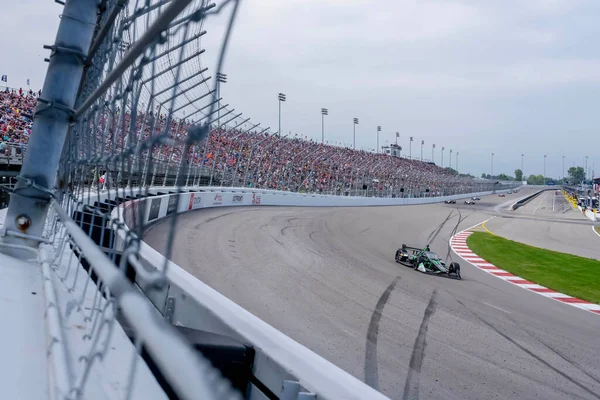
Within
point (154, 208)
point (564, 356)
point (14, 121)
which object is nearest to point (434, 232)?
point (154, 208)

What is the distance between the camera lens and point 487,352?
5059 millimetres

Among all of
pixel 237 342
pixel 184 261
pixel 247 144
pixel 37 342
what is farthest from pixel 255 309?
pixel 247 144

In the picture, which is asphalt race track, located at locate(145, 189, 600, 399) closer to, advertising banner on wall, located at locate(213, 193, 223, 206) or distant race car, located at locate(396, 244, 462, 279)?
distant race car, located at locate(396, 244, 462, 279)

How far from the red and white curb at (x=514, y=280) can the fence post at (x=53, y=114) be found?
7.82 metres

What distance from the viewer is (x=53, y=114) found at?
2.72 metres

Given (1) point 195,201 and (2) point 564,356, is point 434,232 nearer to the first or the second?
(1) point 195,201

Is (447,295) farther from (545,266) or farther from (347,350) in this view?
(545,266)

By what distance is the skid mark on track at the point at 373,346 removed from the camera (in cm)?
408

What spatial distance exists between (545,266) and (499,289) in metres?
4.15

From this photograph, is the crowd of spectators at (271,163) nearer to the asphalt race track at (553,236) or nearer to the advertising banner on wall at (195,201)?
the advertising banner on wall at (195,201)

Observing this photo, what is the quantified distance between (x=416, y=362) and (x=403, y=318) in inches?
56.3

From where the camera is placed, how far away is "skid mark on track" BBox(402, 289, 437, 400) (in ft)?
12.7

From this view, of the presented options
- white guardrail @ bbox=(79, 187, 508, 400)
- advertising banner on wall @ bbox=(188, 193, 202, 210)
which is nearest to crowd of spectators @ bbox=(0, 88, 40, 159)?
advertising banner on wall @ bbox=(188, 193, 202, 210)

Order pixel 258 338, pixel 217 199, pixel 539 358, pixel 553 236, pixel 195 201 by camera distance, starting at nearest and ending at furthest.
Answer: pixel 258 338 → pixel 539 358 → pixel 195 201 → pixel 217 199 → pixel 553 236
